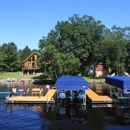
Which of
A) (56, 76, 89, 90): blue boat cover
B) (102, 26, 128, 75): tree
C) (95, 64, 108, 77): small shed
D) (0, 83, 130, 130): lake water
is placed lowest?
(0, 83, 130, 130): lake water

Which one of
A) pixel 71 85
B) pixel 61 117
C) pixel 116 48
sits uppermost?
pixel 116 48

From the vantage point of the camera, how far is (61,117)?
76.4ft

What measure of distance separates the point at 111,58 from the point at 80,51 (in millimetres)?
10886

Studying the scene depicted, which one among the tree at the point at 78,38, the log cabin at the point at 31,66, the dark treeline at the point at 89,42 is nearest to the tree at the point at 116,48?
the dark treeline at the point at 89,42

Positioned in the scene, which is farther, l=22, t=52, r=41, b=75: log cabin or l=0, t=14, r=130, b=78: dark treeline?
l=22, t=52, r=41, b=75: log cabin

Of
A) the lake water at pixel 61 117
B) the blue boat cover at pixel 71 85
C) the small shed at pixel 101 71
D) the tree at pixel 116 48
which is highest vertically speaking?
the tree at pixel 116 48

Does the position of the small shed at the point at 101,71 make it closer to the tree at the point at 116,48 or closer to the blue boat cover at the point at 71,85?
the tree at the point at 116,48

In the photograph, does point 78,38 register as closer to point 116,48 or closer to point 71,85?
point 116,48

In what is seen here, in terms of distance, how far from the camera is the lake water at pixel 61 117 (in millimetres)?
20109

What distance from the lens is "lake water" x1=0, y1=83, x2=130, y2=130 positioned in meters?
20.1

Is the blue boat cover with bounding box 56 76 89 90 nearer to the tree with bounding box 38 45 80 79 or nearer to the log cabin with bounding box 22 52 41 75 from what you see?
the tree with bounding box 38 45 80 79

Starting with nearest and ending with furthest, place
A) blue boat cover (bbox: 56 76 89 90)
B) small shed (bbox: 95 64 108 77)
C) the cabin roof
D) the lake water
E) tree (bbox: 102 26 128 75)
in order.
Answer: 1. the lake water
2. blue boat cover (bbox: 56 76 89 90)
3. tree (bbox: 102 26 128 75)
4. small shed (bbox: 95 64 108 77)
5. the cabin roof

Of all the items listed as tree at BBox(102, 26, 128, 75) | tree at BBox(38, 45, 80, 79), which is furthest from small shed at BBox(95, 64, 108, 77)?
tree at BBox(38, 45, 80, 79)

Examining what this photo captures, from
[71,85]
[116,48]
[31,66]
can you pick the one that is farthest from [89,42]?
[71,85]
